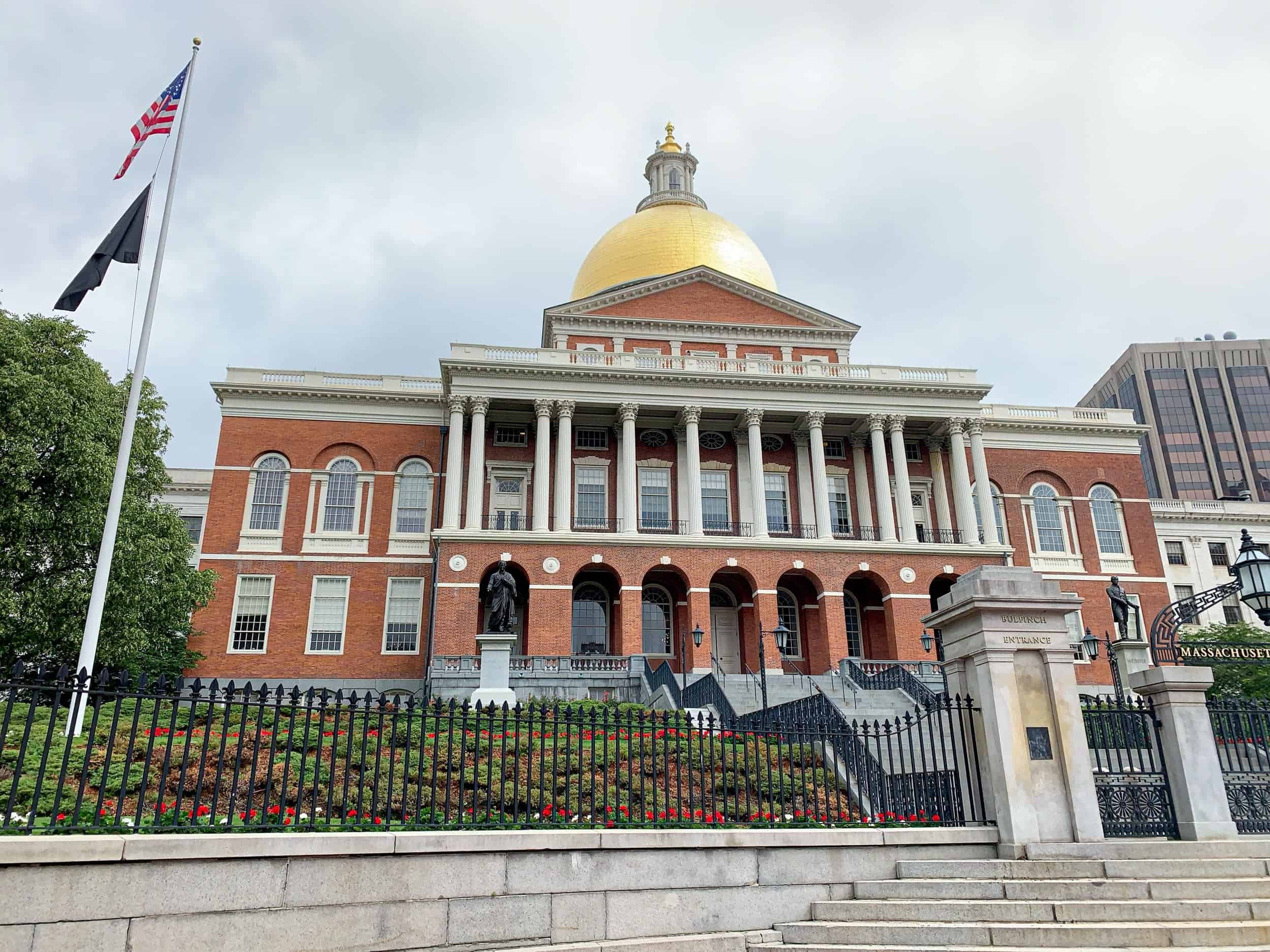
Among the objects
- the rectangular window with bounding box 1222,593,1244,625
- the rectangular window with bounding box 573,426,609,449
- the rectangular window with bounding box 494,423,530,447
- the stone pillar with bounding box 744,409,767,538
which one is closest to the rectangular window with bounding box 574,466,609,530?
the rectangular window with bounding box 573,426,609,449

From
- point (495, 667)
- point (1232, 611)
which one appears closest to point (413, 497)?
point (495, 667)

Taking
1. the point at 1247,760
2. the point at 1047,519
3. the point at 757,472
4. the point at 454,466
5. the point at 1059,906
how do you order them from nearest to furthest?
the point at 1059,906, the point at 1247,760, the point at 454,466, the point at 757,472, the point at 1047,519

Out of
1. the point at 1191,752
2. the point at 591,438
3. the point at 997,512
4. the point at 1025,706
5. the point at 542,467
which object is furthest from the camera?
the point at 997,512

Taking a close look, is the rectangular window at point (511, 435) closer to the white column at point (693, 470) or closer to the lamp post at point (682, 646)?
the white column at point (693, 470)

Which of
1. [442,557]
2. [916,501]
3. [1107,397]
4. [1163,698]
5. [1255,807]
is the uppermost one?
[1107,397]

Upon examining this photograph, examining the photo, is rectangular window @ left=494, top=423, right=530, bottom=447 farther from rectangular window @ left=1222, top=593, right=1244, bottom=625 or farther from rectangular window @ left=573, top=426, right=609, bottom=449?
rectangular window @ left=1222, top=593, right=1244, bottom=625

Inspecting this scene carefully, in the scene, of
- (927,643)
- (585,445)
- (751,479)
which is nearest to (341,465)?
(585,445)

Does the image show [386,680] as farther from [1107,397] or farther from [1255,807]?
[1107,397]

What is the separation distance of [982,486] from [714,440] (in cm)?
1138

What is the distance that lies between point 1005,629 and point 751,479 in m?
28.5

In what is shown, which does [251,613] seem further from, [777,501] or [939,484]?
[939,484]

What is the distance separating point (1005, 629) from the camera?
34.9 feet

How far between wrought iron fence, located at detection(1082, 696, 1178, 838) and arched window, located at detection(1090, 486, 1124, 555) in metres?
35.0

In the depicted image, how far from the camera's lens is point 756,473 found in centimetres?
3831
